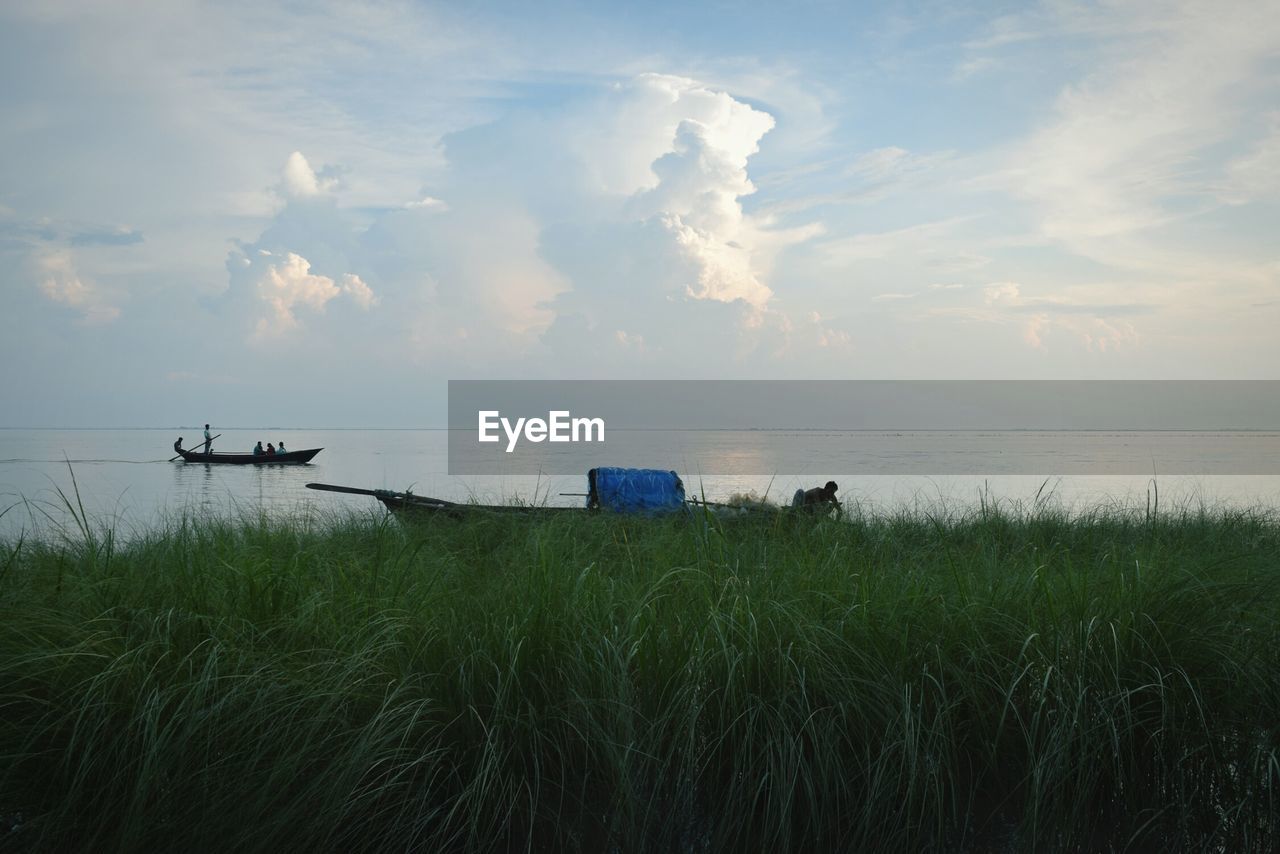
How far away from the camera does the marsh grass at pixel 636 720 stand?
Result: 295 centimetres

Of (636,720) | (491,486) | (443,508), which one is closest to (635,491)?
(443,508)

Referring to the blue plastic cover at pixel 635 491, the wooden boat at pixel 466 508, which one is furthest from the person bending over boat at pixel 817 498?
the blue plastic cover at pixel 635 491

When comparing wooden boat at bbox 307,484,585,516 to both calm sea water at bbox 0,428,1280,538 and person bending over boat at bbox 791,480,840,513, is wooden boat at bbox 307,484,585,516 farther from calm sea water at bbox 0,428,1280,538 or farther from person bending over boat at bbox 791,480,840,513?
calm sea water at bbox 0,428,1280,538

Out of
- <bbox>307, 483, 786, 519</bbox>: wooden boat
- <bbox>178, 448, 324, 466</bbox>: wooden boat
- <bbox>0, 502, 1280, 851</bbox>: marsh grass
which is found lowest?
<bbox>0, 502, 1280, 851</bbox>: marsh grass

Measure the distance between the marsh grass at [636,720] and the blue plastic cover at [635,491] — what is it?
762 centimetres

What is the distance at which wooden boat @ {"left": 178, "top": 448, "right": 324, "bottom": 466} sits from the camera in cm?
4428

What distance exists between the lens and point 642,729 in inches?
128

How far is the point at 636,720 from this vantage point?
329cm

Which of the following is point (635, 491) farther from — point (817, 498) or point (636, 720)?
point (636, 720)

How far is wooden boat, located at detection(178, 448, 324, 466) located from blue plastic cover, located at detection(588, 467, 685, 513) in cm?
3532

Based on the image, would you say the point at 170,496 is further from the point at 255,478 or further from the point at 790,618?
the point at 790,618

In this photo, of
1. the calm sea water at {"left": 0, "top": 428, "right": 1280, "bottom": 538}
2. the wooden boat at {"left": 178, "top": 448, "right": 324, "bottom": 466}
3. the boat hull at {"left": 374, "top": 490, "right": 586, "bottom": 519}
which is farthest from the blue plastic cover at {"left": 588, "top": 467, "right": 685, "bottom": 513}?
the wooden boat at {"left": 178, "top": 448, "right": 324, "bottom": 466}

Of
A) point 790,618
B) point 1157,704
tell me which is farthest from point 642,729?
point 1157,704

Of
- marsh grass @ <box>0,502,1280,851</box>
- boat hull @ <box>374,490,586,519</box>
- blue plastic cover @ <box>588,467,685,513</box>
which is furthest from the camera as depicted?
blue plastic cover @ <box>588,467,685,513</box>
